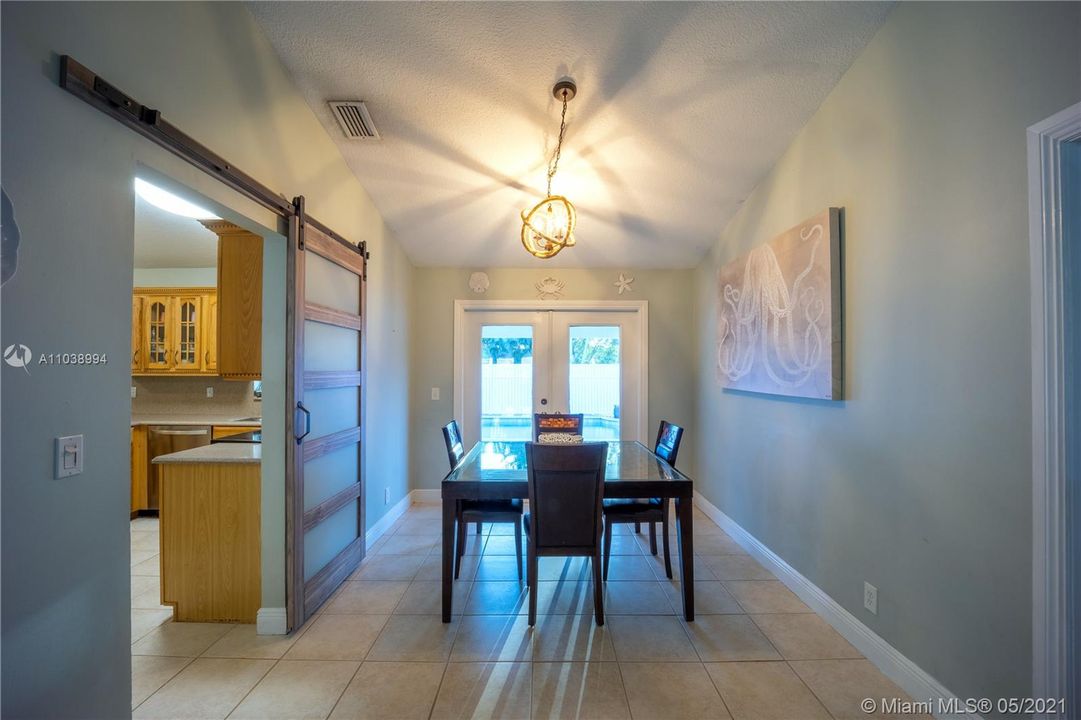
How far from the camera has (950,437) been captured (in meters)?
1.59

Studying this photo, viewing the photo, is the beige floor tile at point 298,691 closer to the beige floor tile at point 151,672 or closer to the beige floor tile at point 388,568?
the beige floor tile at point 151,672

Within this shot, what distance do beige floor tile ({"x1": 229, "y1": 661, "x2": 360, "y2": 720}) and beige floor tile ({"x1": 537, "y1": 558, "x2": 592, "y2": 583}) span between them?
47.7 inches

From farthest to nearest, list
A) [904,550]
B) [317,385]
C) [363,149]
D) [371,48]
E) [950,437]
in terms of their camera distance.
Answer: [363,149] → [317,385] → [371,48] → [904,550] → [950,437]

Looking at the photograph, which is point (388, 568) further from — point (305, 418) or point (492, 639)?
point (305, 418)

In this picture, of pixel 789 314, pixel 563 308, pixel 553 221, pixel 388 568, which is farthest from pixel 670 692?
pixel 563 308

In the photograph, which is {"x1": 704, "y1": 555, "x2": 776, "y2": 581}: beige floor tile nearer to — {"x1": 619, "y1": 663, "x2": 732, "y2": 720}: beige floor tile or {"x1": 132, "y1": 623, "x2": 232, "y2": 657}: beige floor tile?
{"x1": 619, "y1": 663, "x2": 732, "y2": 720}: beige floor tile

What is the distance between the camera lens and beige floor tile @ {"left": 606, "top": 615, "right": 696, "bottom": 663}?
6.50 feet

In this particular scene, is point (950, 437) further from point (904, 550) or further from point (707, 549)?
point (707, 549)

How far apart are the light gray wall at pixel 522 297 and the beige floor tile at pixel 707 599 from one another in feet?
5.83

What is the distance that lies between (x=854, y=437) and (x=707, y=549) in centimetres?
153

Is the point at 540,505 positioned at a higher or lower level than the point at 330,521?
higher

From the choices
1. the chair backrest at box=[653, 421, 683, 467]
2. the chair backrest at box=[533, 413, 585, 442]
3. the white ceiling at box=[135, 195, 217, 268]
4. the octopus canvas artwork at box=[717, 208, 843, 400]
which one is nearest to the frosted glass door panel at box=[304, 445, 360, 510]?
the chair backrest at box=[533, 413, 585, 442]

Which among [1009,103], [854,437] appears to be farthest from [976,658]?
[1009,103]

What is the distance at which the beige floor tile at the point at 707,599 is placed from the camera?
2359mm
